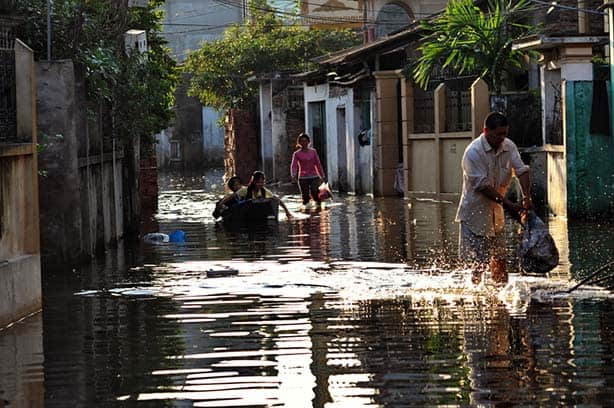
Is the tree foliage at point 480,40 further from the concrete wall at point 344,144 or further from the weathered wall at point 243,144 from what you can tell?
the weathered wall at point 243,144

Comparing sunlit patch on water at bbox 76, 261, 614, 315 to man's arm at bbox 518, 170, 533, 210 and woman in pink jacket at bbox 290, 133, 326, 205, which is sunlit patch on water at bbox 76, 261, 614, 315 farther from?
woman in pink jacket at bbox 290, 133, 326, 205

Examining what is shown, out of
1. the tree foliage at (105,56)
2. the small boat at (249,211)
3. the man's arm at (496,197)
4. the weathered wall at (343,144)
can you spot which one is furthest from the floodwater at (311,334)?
the weathered wall at (343,144)

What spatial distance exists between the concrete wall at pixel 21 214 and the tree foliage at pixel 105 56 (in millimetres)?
4632

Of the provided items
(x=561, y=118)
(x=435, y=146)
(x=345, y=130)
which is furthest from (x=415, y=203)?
(x=345, y=130)

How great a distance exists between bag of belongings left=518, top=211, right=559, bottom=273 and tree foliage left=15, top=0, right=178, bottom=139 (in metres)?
7.21

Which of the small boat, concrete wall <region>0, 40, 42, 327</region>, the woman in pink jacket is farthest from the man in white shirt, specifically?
the woman in pink jacket

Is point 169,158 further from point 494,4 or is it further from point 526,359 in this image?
point 526,359

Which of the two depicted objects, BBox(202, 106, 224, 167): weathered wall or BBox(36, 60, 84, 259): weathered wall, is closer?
BBox(36, 60, 84, 259): weathered wall

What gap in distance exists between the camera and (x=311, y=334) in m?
10.9

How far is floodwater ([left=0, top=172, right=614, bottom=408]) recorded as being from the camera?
844 centimetres

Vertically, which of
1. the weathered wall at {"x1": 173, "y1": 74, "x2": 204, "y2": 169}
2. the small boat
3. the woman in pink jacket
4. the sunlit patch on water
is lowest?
the sunlit patch on water

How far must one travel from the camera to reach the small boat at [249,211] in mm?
25750

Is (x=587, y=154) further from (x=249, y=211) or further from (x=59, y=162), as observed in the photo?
(x=59, y=162)

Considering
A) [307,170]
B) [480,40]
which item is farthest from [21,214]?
[307,170]
